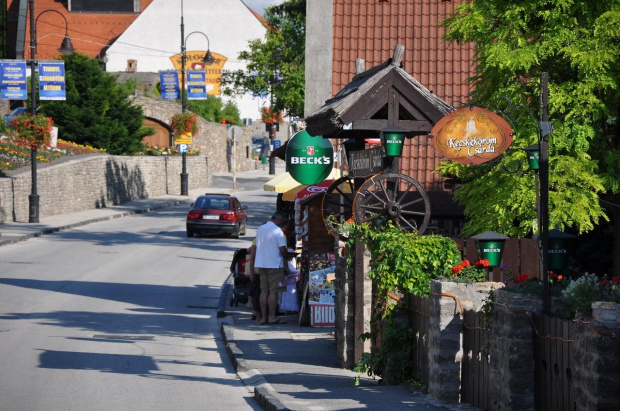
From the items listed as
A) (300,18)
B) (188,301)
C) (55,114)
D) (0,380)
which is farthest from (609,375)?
(55,114)

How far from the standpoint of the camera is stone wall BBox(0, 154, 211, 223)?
117ft

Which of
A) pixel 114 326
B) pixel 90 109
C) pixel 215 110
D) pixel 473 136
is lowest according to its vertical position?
pixel 114 326

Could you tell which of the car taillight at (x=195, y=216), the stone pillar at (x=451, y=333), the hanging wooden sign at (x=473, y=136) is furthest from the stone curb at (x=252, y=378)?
the car taillight at (x=195, y=216)

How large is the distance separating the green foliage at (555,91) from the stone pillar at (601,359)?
6.95m

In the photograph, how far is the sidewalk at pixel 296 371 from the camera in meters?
9.93

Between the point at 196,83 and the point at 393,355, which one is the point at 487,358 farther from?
the point at 196,83

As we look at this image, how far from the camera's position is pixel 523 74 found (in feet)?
50.1

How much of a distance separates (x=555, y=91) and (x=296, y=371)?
5.68m

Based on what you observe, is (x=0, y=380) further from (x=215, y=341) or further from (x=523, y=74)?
(x=523, y=74)

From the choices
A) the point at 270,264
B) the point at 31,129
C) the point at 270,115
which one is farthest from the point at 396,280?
the point at 270,115

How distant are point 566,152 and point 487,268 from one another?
5.07 m

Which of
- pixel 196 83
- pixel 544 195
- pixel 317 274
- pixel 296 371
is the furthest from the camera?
pixel 196 83

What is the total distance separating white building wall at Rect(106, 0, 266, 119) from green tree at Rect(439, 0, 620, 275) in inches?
2757

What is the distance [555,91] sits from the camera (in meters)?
14.7
